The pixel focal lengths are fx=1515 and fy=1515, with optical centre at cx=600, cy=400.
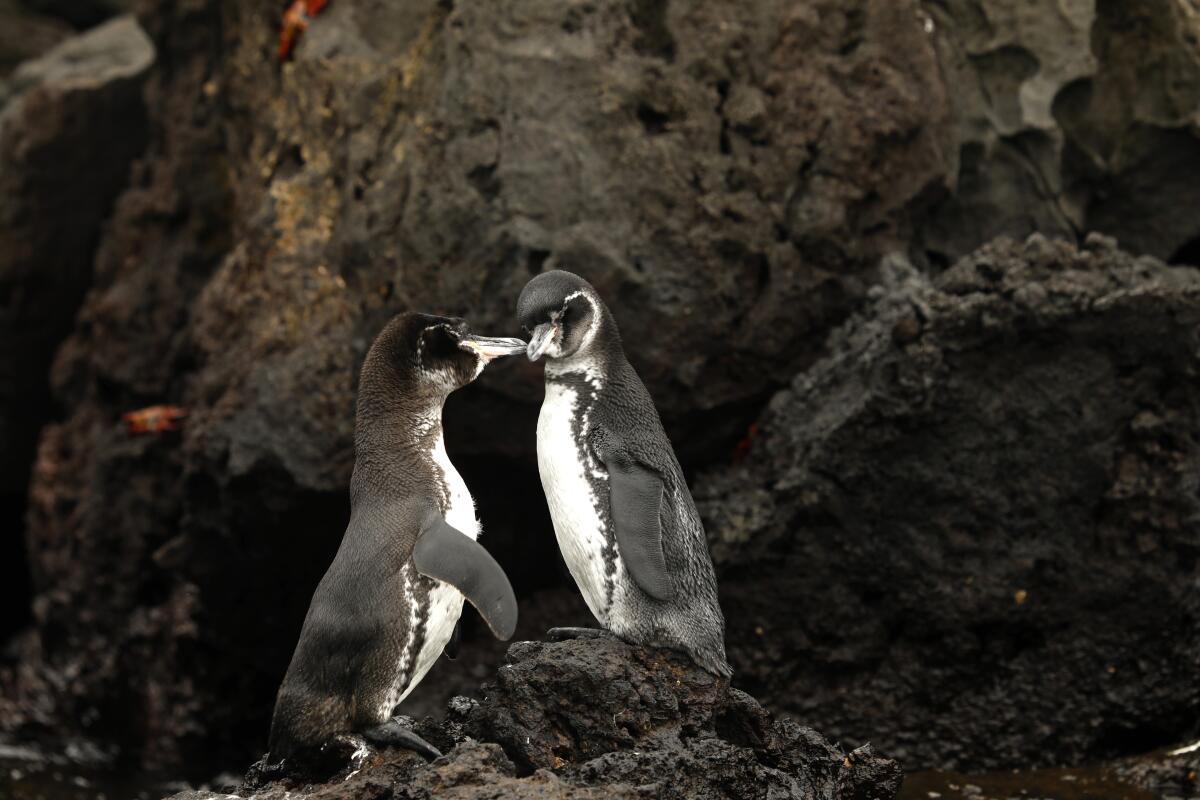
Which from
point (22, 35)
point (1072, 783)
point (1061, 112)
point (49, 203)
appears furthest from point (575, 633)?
point (22, 35)

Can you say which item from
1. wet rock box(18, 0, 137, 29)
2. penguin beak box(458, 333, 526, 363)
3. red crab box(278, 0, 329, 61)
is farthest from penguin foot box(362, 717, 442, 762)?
wet rock box(18, 0, 137, 29)

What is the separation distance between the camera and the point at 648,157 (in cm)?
776

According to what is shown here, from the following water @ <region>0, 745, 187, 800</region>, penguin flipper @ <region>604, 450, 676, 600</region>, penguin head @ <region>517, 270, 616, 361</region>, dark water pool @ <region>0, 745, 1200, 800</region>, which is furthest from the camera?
water @ <region>0, 745, 187, 800</region>

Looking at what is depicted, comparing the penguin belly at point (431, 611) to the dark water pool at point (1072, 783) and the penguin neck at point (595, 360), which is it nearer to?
the penguin neck at point (595, 360)

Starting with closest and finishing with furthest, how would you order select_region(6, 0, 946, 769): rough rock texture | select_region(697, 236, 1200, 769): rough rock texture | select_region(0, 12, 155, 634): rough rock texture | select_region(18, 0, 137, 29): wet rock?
1. select_region(697, 236, 1200, 769): rough rock texture
2. select_region(6, 0, 946, 769): rough rock texture
3. select_region(0, 12, 155, 634): rough rock texture
4. select_region(18, 0, 137, 29): wet rock

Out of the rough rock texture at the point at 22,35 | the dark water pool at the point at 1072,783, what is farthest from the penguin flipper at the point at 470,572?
the rough rock texture at the point at 22,35

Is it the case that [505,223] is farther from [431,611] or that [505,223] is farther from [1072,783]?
[1072,783]

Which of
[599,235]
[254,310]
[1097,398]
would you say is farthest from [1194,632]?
[254,310]

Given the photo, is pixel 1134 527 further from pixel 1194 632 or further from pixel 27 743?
pixel 27 743

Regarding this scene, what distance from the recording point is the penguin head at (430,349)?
5.61 metres

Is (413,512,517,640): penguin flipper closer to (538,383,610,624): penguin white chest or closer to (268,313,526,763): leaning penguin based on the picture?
(268,313,526,763): leaning penguin

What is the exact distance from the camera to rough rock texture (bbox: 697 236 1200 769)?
23.3 feet

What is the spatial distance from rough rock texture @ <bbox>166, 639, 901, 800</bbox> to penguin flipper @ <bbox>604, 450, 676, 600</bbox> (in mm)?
252

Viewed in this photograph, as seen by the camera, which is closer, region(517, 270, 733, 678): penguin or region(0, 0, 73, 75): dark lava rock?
region(517, 270, 733, 678): penguin
